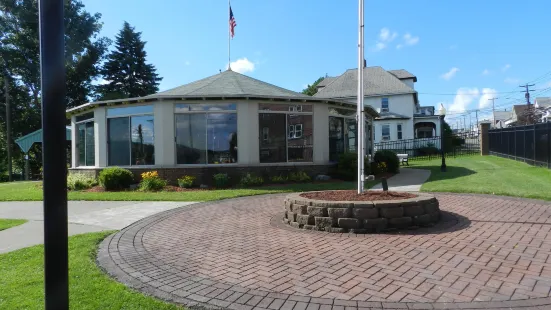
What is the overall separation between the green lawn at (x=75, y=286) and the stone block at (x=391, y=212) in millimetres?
3985

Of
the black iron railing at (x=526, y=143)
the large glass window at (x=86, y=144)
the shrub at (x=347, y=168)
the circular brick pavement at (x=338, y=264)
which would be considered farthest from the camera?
the large glass window at (x=86, y=144)

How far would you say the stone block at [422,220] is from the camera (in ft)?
20.8

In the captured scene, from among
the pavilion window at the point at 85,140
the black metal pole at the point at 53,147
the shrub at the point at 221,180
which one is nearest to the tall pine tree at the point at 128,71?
the pavilion window at the point at 85,140

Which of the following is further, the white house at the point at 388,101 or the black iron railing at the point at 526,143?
the white house at the point at 388,101

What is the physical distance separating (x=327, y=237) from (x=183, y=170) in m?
9.52

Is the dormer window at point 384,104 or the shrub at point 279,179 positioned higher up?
the dormer window at point 384,104

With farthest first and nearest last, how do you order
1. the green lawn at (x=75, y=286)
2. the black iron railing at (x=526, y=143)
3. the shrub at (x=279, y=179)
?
the black iron railing at (x=526, y=143), the shrub at (x=279, y=179), the green lawn at (x=75, y=286)

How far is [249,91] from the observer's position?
15367mm

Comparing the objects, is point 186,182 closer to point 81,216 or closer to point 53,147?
point 81,216

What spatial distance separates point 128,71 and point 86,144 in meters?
31.5

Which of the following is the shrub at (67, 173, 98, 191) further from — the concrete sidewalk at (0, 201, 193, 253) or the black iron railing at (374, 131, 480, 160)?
the black iron railing at (374, 131, 480, 160)

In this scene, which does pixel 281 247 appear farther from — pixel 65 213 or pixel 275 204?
pixel 275 204

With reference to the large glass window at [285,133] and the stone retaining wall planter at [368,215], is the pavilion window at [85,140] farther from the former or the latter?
the stone retaining wall planter at [368,215]

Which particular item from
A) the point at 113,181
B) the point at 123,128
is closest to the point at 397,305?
the point at 113,181
